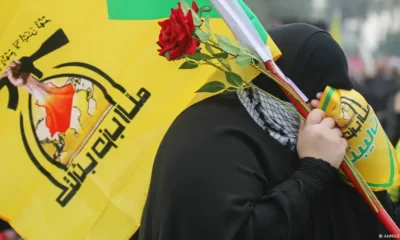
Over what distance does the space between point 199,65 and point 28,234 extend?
692 mm

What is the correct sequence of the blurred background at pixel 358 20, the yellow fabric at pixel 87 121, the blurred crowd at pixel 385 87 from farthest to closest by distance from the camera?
the blurred background at pixel 358 20 → the blurred crowd at pixel 385 87 → the yellow fabric at pixel 87 121

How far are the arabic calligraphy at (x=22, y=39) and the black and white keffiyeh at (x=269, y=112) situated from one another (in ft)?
2.07

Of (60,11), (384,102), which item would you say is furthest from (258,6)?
(60,11)

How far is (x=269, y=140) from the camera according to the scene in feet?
5.87

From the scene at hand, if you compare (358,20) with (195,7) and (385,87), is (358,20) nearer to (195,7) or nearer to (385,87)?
(385,87)

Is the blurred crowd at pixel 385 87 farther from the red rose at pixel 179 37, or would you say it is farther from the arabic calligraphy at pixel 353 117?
the red rose at pixel 179 37

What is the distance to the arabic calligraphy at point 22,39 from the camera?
201cm

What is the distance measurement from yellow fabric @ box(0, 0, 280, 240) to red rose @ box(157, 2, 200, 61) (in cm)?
22

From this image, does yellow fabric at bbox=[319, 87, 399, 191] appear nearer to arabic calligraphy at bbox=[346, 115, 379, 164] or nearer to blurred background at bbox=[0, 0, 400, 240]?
arabic calligraphy at bbox=[346, 115, 379, 164]

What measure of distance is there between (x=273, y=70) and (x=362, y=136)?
0.92 ft

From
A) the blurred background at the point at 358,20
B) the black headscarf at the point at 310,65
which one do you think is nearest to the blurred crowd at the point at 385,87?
the blurred background at the point at 358,20

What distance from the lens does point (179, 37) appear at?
5.41 ft

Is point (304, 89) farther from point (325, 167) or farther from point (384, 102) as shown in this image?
point (384, 102)

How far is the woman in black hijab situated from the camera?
167cm
